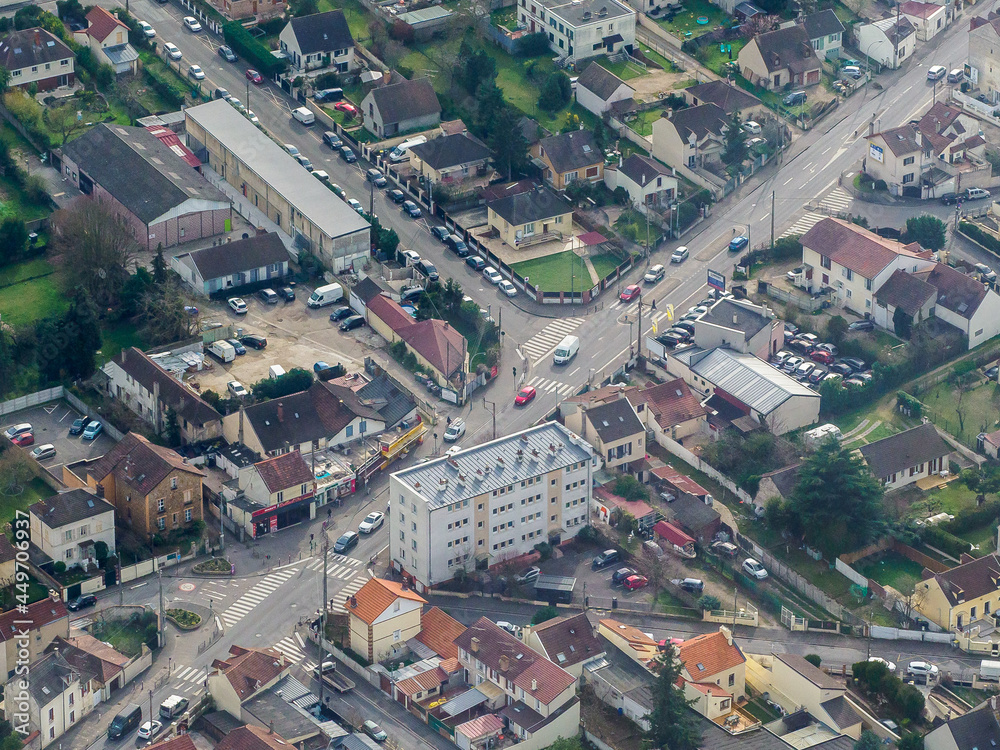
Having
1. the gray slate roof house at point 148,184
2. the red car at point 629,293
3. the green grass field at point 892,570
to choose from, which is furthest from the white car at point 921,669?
the gray slate roof house at point 148,184

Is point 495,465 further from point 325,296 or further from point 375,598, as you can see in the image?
point 325,296

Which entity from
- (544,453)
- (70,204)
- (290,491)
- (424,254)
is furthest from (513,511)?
(70,204)

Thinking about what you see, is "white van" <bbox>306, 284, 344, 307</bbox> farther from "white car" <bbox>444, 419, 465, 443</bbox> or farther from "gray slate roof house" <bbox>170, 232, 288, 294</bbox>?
"white car" <bbox>444, 419, 465, 443</bbox>

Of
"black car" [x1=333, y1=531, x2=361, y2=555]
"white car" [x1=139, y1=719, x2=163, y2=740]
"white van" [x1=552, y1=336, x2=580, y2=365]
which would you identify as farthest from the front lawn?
"white car" [x1=139, y1=719, x2=163, y2=740]

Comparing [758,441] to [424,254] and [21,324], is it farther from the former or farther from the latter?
[21,324]

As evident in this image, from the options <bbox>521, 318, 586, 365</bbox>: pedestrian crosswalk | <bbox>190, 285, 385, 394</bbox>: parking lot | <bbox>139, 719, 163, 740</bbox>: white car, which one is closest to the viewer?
<bbox>139, 719, 163, 740</bbox>: white car

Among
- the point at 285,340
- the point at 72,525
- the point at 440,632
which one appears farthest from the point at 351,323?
the point at 440,632

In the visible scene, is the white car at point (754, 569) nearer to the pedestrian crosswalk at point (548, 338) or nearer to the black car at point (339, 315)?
the pedestrian crosswalk at point (548, 338)
